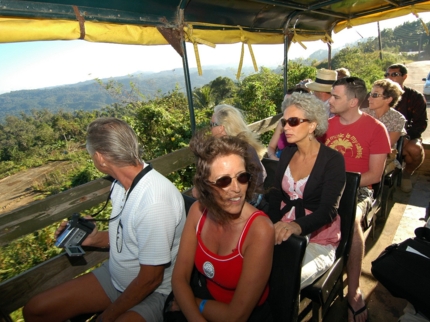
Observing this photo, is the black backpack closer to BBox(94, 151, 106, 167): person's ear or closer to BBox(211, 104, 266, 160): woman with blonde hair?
BBox(211, 104, 266, 160): woman with blonde hair

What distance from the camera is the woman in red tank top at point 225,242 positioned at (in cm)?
126

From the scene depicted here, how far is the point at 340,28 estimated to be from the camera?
504 centimetres

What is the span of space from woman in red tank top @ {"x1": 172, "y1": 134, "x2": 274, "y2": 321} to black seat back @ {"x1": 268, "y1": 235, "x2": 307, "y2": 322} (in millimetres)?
66

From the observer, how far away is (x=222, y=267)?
136cm

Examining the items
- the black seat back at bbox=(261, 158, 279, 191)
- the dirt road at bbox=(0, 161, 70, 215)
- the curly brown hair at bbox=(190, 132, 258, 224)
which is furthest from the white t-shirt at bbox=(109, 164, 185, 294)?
the dirt road at bbox=(0, 161, 70, 215)

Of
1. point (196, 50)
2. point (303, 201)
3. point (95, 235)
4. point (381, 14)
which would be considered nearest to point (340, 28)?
point (381, 14)

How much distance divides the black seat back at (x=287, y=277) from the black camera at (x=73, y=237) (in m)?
1.27

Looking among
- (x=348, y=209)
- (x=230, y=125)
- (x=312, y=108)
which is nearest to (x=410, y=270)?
(x=348, y=209)

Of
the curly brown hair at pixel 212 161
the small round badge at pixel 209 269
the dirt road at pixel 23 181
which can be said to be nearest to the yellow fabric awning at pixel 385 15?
Result: the curly brown hair at pixel 212 161

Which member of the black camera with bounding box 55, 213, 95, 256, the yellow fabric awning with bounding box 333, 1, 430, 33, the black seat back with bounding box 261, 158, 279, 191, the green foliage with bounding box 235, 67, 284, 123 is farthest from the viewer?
the green foliage with bounding box 235, 67, 284, 123

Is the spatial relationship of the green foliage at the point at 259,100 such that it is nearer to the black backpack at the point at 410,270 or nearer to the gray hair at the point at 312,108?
the gray hair at the point at 312,108

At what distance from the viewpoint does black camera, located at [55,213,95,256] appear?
5.71 feet

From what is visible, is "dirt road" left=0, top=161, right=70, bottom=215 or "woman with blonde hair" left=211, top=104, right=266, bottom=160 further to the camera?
"dirt road" left=0, top=161, right=70, bottom=215

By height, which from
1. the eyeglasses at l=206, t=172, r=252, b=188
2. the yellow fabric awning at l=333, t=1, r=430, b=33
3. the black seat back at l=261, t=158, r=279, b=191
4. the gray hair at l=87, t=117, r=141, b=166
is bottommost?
the black seat back at l=261, t=158, r=279, b=191
